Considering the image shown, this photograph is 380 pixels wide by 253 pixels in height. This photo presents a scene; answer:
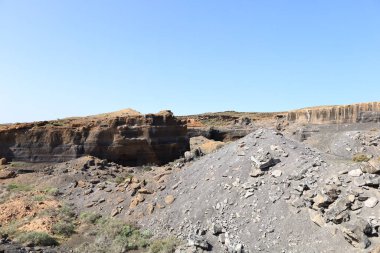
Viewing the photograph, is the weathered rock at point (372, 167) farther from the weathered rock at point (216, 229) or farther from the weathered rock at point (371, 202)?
the weathered rock at point (216, 229)

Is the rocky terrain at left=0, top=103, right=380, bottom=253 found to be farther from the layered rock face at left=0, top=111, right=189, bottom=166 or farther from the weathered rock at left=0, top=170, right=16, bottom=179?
the layered rock face at left=0, top=111, right=189, bottom=166

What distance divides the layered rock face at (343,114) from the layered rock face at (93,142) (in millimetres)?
17825

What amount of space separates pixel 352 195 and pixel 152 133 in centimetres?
1781

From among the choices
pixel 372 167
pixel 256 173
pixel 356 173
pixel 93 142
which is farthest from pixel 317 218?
pixel 93 142

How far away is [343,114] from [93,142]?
2360cm

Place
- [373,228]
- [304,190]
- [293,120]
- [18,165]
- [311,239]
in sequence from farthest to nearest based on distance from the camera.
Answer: [293,120] < [18,165] < [304,190] < [311,239] < [373,228]

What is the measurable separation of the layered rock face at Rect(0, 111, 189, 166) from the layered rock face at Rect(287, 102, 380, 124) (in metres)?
17.8

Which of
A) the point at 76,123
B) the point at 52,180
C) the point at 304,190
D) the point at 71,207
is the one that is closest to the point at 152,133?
the point at 76,123

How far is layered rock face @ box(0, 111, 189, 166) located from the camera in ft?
83.6

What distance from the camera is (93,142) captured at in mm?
25547

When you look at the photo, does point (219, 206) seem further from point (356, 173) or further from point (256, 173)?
point (356, 173)

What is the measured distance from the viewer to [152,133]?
85.5 feet

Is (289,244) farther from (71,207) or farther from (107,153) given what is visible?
(107,153)

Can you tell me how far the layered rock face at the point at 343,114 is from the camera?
32.1 metres
